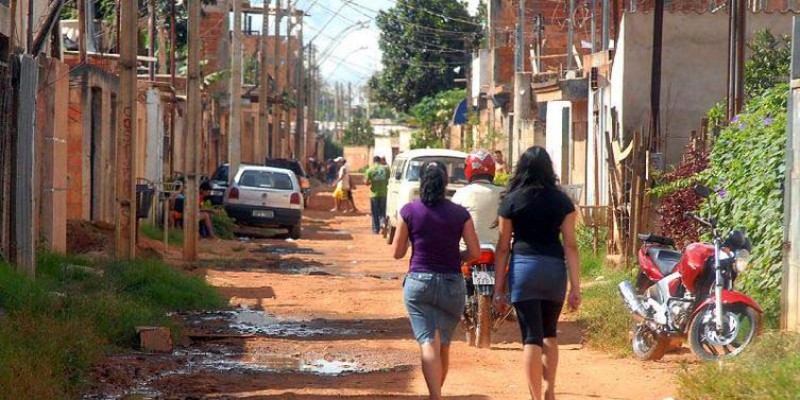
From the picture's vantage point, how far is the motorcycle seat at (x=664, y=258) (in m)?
12.0

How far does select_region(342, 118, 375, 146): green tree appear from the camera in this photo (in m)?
117

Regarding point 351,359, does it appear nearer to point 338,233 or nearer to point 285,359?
point 285,359

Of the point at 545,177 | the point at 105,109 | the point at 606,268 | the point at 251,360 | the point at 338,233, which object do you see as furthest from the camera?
the point at 338,233

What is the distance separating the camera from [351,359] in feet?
40.0

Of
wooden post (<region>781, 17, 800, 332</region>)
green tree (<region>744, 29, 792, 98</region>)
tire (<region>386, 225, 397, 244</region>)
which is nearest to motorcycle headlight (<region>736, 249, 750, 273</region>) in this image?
wooden post (<region>781, 17, 800, 332</region>)

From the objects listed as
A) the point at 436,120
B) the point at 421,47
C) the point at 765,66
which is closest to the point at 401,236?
the point at 765,66

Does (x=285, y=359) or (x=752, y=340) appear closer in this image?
(x=752, y=340)

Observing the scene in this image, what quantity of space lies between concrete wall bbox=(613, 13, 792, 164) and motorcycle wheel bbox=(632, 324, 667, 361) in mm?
9321

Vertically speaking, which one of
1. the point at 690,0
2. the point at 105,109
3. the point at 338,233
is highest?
the point at 690,0

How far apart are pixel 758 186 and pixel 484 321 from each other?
281 cm

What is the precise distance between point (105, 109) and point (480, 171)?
1287cm

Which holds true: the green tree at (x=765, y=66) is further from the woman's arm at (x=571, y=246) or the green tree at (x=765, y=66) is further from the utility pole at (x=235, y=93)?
the utility pole at (x=235, y=93)

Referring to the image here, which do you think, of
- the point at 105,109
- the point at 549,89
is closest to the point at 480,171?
the point at 105,109

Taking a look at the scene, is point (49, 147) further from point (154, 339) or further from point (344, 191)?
point (344, 191)
